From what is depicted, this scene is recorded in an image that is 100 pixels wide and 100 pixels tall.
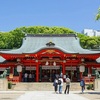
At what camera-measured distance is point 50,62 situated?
43.0 m

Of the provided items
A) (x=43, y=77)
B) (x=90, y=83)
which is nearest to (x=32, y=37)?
(x=43, y=77)

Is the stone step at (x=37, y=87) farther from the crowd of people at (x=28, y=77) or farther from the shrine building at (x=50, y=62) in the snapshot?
the crowd of people at (x=28, y=77)

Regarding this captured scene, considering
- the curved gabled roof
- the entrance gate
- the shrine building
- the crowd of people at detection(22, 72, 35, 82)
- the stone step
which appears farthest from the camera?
the curved gabled roof

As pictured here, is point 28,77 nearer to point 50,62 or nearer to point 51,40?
point 50,62

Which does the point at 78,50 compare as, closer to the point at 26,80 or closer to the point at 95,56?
the point at 95,56

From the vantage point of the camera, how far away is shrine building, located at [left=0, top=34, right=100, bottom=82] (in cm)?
4088

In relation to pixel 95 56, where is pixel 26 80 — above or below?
below

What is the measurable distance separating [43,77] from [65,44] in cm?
720

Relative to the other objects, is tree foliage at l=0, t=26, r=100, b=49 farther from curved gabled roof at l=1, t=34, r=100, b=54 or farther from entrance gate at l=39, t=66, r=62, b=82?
entrance gate at l=39, t=66, r=62, b=82

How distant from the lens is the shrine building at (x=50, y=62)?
4088 cm

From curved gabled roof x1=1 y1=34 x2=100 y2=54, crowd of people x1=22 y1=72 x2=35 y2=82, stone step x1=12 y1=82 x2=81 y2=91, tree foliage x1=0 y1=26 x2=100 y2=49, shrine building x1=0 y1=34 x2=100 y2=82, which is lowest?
stone step x1=12 y1=82 x2=81 y2=91

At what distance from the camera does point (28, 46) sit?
1864 inches

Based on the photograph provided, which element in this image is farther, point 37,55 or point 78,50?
point 78,50

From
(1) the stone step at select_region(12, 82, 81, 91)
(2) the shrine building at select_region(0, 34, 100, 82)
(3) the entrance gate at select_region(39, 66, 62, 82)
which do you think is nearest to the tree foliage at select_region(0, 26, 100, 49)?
(2) the shrine building at select_region(0, 34, 100, 82)
